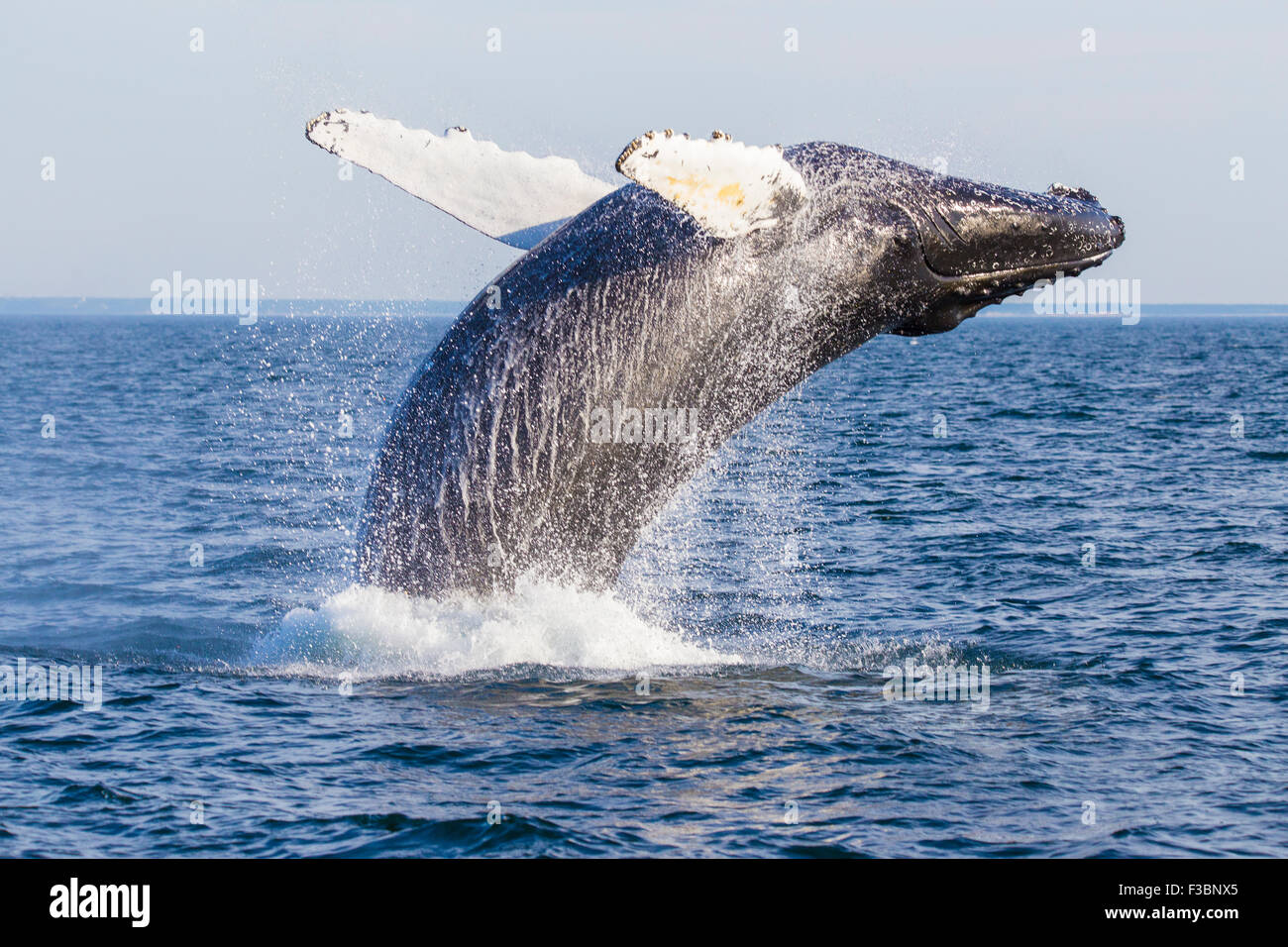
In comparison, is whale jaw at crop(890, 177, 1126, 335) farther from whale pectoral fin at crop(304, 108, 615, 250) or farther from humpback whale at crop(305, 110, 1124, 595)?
whale pectoral fin at crop(304, 108, 615, 250)

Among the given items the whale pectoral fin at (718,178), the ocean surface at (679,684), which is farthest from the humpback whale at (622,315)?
the ocean surface at (679,684)

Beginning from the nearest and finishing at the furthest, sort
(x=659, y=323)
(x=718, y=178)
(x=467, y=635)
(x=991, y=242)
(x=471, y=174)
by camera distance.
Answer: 1. (x=718, y=178)
2. (x=659, y=323)
3. (x=991, y=242)
4. (x=471, y=174)
5. (x=467, y=635)

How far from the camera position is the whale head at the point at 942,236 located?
33.1 ft

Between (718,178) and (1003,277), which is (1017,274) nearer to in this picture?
(1003,277)

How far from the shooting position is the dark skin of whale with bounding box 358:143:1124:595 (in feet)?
33.0

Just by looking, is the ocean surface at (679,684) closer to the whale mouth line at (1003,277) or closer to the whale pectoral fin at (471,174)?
the whale pectoral fin at (471,174)

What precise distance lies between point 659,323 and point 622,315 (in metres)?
0.28

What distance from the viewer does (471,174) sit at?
1095 cm

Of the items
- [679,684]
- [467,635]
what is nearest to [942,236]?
[679,684]

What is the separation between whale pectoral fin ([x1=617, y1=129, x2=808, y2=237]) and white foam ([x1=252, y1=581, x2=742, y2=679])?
3.61m

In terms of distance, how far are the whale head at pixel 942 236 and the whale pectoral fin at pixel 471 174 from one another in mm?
1998

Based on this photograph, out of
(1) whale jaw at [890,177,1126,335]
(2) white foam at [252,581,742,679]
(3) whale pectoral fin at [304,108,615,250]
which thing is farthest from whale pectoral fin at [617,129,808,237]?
(2) white foam at [252,581,742,679]
